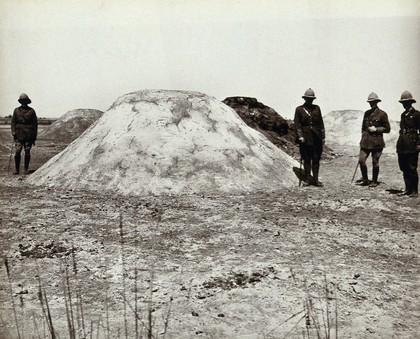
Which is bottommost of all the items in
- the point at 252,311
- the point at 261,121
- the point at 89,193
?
the point at 252,311

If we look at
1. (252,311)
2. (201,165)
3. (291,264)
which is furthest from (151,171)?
(252,311)

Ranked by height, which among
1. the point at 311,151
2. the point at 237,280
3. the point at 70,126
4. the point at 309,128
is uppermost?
the point at 70,126

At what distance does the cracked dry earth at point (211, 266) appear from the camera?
10.1 ft

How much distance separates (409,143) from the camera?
710 centimetres

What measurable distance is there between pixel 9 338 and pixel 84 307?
60 centimetres

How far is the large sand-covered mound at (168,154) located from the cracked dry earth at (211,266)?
1.78ft

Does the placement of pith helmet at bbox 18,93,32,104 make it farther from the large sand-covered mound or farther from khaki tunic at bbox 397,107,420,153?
khaki tunic at bbox 397,107,420,153

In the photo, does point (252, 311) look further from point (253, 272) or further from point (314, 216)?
point (314, 216)

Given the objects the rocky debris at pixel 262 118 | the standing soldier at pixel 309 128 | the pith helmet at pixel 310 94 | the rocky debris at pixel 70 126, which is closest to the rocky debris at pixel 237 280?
the standing soldier at pixel 309 128

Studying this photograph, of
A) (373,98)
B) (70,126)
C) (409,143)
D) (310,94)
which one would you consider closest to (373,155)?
(373,98)

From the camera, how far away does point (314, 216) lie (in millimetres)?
5961

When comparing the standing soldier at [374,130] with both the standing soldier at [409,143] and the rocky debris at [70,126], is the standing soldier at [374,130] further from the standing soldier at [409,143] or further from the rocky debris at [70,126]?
the rocky debris at [70,126]

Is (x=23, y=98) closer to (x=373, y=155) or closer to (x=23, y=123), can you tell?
(x=23, y=123)

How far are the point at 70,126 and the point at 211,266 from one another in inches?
917
